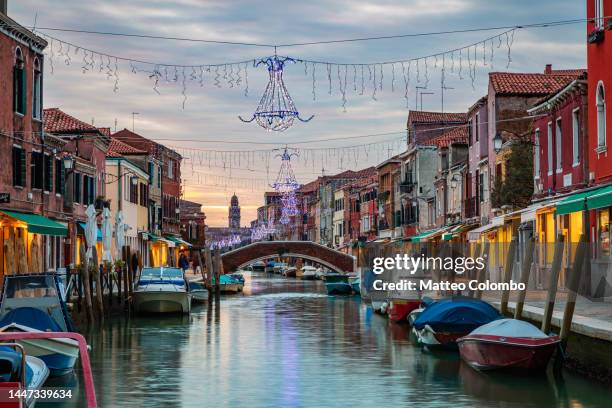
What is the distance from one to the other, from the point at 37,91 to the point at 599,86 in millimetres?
21058

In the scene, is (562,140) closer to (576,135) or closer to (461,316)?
(576,135)

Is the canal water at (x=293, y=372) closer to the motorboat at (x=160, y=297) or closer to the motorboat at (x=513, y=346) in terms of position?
the motorboat at (x=513, y=346)

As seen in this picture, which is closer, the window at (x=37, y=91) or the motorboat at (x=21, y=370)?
the motorboat at (x=21, y=370)

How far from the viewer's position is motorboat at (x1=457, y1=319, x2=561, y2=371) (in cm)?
2119

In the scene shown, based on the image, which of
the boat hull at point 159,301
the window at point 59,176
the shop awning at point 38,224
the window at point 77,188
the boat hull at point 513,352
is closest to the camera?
the boat hull at point 513,352

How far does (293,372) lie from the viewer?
23469mm

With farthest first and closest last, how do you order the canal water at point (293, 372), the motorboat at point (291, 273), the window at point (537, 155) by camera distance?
the motorboat at point (291, 273) → the window at point (537, 155) → the canal water at point (293, 372)

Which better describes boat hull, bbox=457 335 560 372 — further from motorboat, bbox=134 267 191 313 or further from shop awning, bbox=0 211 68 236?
motorboat, bbox=134 267 191 313

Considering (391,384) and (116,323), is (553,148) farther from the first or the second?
(391,384)

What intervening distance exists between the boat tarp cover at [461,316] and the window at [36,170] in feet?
65.3

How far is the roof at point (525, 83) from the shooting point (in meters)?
48.5

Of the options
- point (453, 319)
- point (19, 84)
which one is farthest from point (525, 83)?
point (453, 319)

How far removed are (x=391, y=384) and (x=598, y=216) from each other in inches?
458

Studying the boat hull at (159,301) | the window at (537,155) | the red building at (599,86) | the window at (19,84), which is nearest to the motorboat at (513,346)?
the red building at (599,86)
